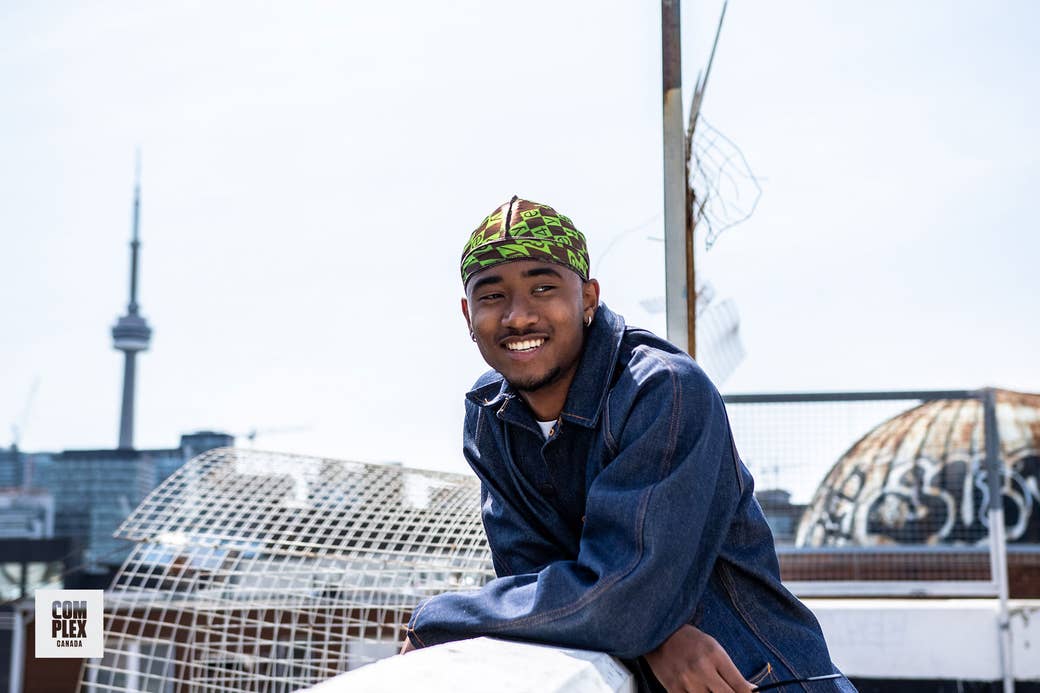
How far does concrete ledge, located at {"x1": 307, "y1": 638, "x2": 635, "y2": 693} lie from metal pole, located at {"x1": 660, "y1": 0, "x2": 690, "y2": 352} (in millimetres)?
2789

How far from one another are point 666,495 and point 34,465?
4111 inches

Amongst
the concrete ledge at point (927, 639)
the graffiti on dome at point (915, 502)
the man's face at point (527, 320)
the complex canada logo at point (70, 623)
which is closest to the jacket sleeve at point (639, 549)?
the man's face at point (527, 320)

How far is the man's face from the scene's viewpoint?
1741 millimetres

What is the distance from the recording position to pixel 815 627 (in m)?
1.83

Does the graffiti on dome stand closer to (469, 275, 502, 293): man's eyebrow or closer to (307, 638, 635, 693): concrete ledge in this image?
(469, 275, 502, 293): man's eyebrow

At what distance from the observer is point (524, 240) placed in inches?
68.2

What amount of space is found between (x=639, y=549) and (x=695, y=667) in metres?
0.18

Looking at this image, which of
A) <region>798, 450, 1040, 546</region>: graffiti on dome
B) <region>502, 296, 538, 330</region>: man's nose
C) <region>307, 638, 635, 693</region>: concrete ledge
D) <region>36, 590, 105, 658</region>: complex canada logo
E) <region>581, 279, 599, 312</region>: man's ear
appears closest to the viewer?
<region>307, 638, 635, 693</region>: concrete ledge

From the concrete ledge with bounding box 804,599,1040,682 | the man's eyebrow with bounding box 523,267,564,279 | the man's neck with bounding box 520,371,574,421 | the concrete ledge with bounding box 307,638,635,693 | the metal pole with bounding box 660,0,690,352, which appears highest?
the metal pole with bounding box 660,0,690,352

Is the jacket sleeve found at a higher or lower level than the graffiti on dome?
higher

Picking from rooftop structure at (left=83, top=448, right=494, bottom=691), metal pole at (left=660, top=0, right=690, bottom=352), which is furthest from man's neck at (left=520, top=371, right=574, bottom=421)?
rooftop structure at (left=83, top=448, right=494, bottom=691)

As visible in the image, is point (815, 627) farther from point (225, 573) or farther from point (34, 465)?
point (34, 465)

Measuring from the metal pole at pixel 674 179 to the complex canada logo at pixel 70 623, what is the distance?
222 cm

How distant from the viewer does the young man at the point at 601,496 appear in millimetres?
1522
